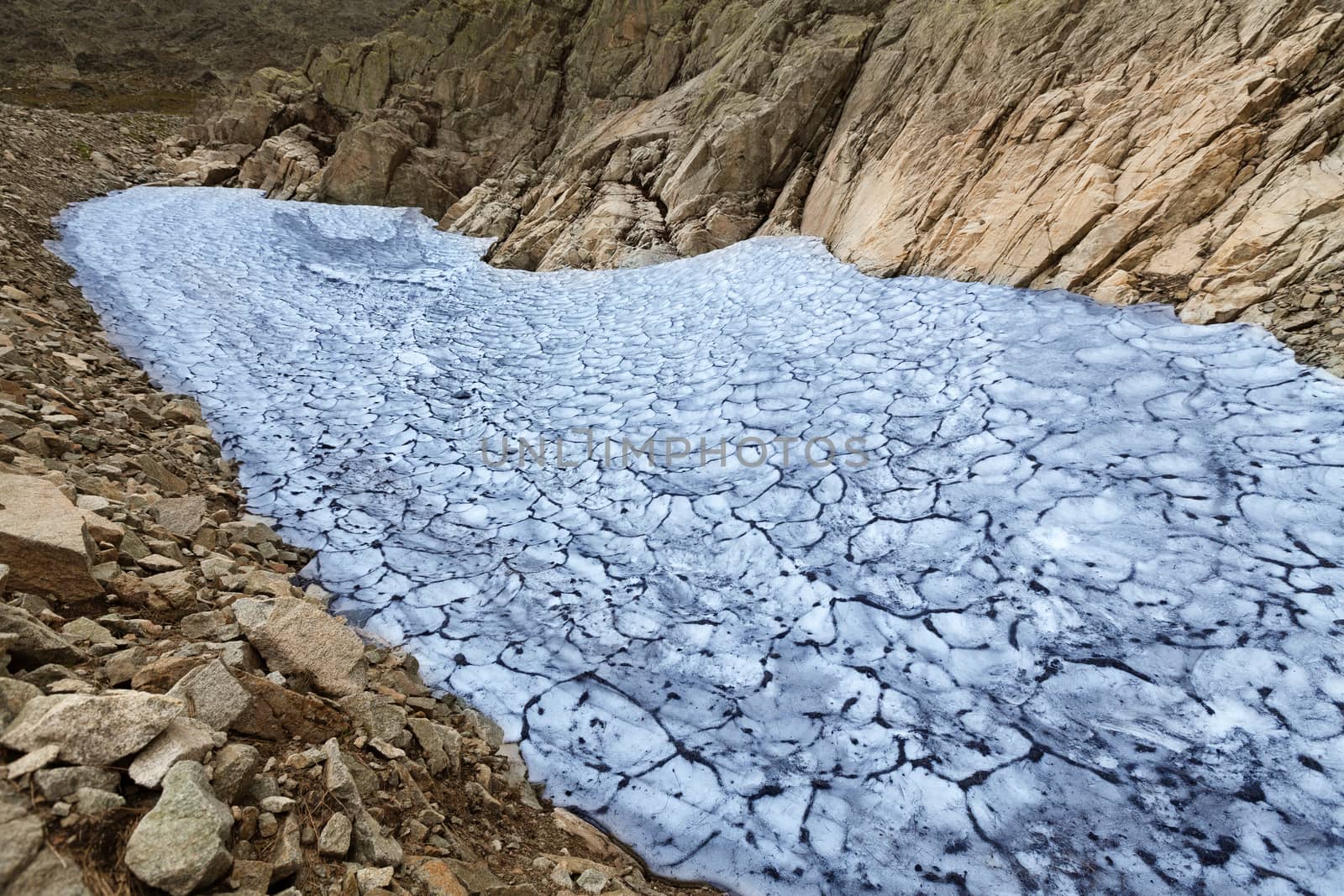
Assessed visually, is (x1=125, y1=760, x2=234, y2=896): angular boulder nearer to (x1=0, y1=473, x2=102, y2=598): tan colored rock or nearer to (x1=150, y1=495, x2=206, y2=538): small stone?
(x1=0, y1=473, x2=102, y2=598): tan colored rock

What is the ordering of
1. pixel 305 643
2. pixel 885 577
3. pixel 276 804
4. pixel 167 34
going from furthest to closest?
1. pixel 167 34
2. pixel 885 577
3. pixel 305 643
4. pixel 276 804

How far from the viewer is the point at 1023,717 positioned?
8.07 feet

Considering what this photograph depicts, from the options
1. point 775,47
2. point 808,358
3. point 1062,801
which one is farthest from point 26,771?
point 775,47

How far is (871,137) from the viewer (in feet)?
28.8

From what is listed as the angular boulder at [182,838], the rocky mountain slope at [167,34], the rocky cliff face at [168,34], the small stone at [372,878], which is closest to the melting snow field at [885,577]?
the small stone at [372,878]

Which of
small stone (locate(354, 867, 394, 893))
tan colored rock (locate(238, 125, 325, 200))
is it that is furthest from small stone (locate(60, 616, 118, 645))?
tan colored rock (locate(238, 125, 325, 200))

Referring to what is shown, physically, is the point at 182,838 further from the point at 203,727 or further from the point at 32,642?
the point at 32,642

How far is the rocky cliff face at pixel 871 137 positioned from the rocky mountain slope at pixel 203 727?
5255 mm

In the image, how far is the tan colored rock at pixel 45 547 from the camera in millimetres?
1867

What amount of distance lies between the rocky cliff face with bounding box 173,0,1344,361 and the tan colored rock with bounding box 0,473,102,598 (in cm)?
622

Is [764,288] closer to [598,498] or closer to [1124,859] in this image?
[598,498]

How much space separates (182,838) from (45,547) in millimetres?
1350

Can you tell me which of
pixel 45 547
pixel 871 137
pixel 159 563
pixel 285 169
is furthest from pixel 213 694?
pixel 285 169

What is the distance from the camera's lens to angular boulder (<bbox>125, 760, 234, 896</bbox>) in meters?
1.12
